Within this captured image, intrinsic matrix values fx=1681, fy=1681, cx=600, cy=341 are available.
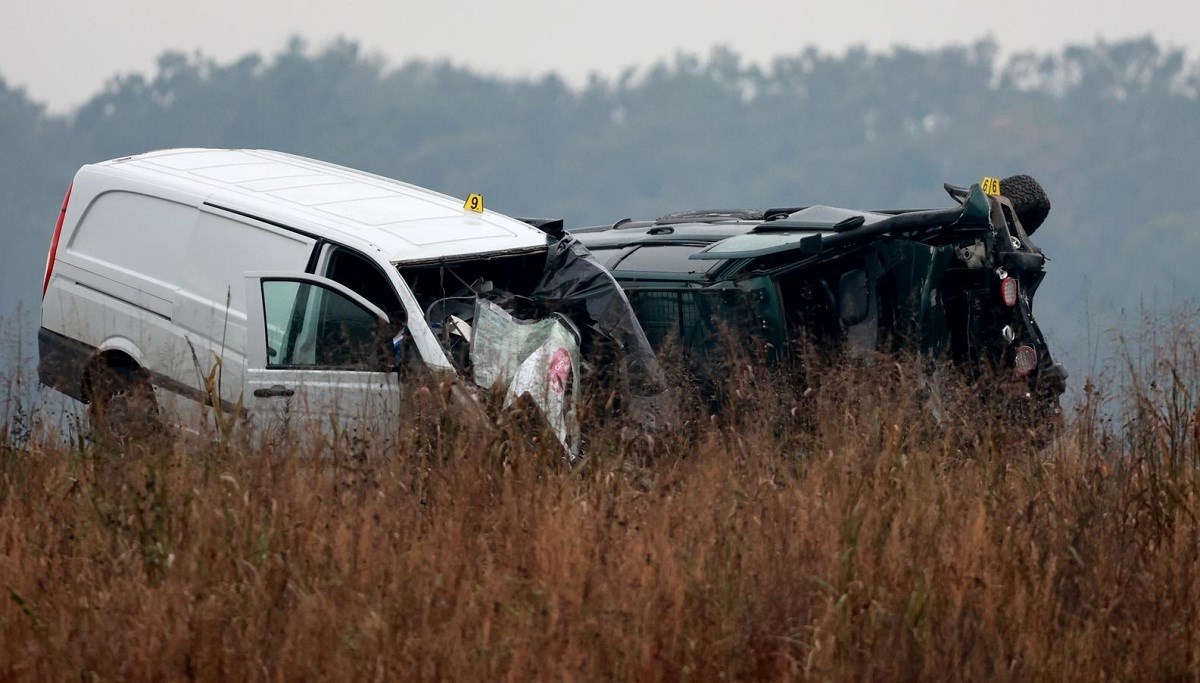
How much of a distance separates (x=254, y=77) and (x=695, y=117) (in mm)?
44097

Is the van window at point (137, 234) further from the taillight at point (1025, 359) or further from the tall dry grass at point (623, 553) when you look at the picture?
the taillight at point (1025, 359)

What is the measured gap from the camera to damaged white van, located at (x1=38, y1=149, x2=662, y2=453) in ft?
27.3

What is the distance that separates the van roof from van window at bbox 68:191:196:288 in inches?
6.3

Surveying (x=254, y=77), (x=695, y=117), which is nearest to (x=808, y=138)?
(x=695, y=117)

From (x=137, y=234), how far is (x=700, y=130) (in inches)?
5975

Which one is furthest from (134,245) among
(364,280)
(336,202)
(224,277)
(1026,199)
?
(1026,199)

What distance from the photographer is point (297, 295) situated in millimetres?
8477

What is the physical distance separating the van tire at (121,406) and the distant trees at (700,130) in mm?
120620

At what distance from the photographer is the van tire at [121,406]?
6848 millimetres

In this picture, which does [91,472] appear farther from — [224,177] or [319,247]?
[224,177]

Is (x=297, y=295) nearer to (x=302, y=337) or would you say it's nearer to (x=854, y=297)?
(x=302, y=337)

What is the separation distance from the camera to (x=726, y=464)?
6.95m

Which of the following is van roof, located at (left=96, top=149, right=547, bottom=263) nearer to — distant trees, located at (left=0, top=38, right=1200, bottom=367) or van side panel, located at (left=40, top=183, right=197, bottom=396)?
van side panel, located at (left=40, top=183, right=197, bottom=396)

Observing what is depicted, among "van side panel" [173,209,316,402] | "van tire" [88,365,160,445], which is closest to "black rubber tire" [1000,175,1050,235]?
"van side panel" [173,209,316,402]
